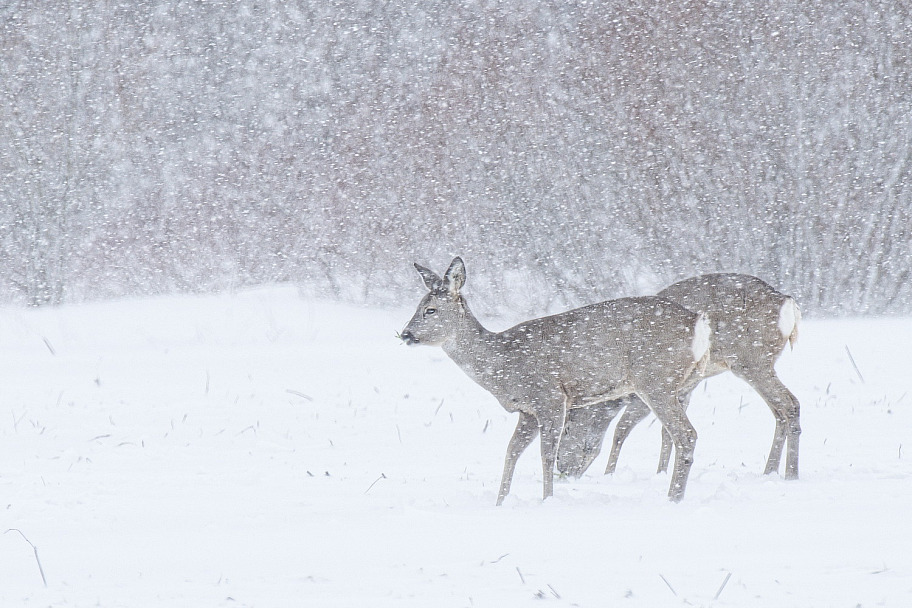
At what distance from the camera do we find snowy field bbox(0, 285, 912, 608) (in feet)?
13.3

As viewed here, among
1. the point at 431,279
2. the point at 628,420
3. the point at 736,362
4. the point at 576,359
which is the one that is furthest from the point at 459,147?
the point at 576,359

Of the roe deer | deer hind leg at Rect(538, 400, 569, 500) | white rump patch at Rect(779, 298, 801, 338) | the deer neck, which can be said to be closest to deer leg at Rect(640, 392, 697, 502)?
deer hind leg at Rect(538, 400, 569, 500)

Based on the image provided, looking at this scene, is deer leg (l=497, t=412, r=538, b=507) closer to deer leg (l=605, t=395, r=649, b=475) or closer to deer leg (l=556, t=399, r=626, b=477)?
deer leg (l=556, t=399, r=626, b=477)

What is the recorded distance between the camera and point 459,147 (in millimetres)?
14367

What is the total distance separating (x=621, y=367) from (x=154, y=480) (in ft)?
9.61

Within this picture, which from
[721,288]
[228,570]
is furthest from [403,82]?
[228,570]

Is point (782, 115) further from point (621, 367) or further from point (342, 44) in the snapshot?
point (621, 367)

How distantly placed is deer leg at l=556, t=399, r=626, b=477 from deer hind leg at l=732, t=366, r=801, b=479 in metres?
0.93

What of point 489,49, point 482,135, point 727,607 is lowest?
point 727,607

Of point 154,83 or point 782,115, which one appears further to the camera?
point 154,83

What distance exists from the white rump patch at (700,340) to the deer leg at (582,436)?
2.61 ft

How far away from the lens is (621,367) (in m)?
5.93

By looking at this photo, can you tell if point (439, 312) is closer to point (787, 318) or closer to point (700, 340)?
point (700, 340)

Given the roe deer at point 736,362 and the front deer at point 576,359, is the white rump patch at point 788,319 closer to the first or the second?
the roe deer at point 736,362
